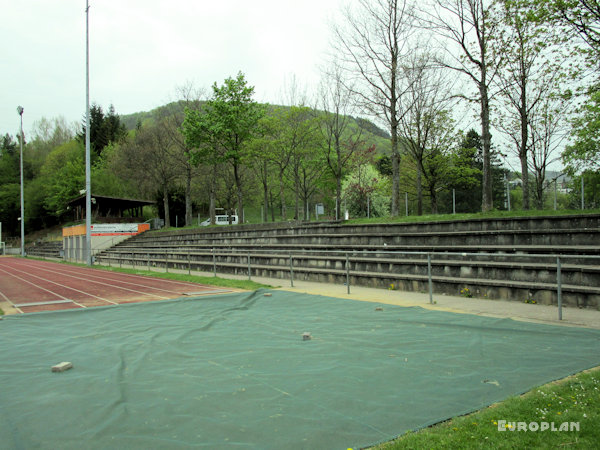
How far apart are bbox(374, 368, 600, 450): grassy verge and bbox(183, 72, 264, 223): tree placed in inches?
1120

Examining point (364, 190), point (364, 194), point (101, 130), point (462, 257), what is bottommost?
point (462, 257)

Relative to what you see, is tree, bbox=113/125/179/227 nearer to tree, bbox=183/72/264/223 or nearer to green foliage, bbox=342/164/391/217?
tree, bbox=183/72/264/223

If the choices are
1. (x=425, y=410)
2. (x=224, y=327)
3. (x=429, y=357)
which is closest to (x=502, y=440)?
(x=425, y=410)

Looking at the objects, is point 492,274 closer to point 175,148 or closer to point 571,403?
point 571,403

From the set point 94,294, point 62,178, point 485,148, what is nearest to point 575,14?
point 485,148

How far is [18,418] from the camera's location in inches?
127

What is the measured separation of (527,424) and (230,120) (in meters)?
29.8

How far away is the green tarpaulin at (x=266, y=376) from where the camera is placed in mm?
2955

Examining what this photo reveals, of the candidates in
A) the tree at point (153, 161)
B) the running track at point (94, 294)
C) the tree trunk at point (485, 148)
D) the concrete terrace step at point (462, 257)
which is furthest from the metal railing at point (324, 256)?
the tree at point (153, 161)

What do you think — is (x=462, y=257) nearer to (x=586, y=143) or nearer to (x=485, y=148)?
(x=485, y=148)

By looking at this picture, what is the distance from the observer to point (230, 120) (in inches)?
1202

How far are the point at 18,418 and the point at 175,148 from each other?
135 feet

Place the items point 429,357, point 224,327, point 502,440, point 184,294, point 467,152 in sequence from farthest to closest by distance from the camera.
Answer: point 467,152
point 184,294
point 224,327
point 429,357
point 502,440

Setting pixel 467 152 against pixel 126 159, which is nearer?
pixel 467 152
